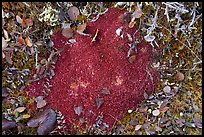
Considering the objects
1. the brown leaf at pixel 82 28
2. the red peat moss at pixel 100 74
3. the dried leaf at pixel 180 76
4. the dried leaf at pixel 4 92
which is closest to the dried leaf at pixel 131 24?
the red peat moss at pixel 100 74

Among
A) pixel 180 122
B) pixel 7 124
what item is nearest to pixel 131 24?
pixel 180 122

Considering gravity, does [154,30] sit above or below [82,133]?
above

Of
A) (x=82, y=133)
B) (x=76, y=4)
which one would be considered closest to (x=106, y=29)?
(x=76, y=4)

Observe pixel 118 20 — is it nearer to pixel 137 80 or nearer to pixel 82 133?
pixel 137 80

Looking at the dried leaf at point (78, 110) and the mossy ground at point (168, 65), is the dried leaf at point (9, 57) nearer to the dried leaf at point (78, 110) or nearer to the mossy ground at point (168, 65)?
the mossy ground at point (168, 65)

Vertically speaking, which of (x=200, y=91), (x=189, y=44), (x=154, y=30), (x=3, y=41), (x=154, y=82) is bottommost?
(x=200, y=91)

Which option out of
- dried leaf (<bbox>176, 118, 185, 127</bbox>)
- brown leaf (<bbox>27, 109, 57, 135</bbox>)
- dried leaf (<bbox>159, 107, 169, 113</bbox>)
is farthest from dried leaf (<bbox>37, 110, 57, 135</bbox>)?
dried leaf (<bbox>176, 118, 185, 127</bbox>)

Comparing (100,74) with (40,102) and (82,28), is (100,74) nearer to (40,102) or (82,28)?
(82,28)
